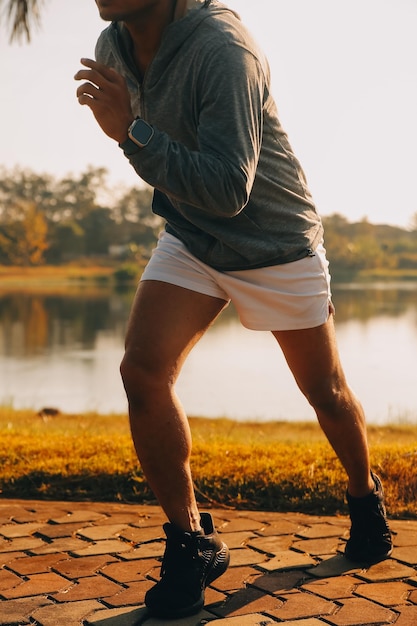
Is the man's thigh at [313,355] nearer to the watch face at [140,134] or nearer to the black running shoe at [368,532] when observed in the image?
the black running shoe at [368,532]

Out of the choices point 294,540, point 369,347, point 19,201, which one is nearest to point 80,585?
point 294,540

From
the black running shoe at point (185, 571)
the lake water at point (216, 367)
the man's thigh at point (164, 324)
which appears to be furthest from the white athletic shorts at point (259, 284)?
the lake water at point (216, 367)

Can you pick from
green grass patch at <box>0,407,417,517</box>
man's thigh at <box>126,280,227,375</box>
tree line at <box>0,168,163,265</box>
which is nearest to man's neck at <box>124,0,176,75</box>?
man's thigh at <box>126,280,227,375</box>

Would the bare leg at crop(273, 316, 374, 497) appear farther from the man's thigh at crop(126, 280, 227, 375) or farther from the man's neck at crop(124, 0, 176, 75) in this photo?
the man's neck at crop(124, 0, 176, 75)

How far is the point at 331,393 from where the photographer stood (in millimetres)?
2854

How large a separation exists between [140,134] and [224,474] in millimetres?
1874

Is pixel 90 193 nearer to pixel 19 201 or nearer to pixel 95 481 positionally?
pixel 19 201

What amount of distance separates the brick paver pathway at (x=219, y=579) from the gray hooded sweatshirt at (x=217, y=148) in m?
0.94

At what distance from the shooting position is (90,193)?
7594cm

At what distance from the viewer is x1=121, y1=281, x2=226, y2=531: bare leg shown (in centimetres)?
257

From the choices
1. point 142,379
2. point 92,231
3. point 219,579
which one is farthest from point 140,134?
point 92,231

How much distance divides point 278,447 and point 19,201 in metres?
70.0

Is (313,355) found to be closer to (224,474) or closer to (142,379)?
(142,379)

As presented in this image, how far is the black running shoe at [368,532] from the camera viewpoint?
2.91 m
